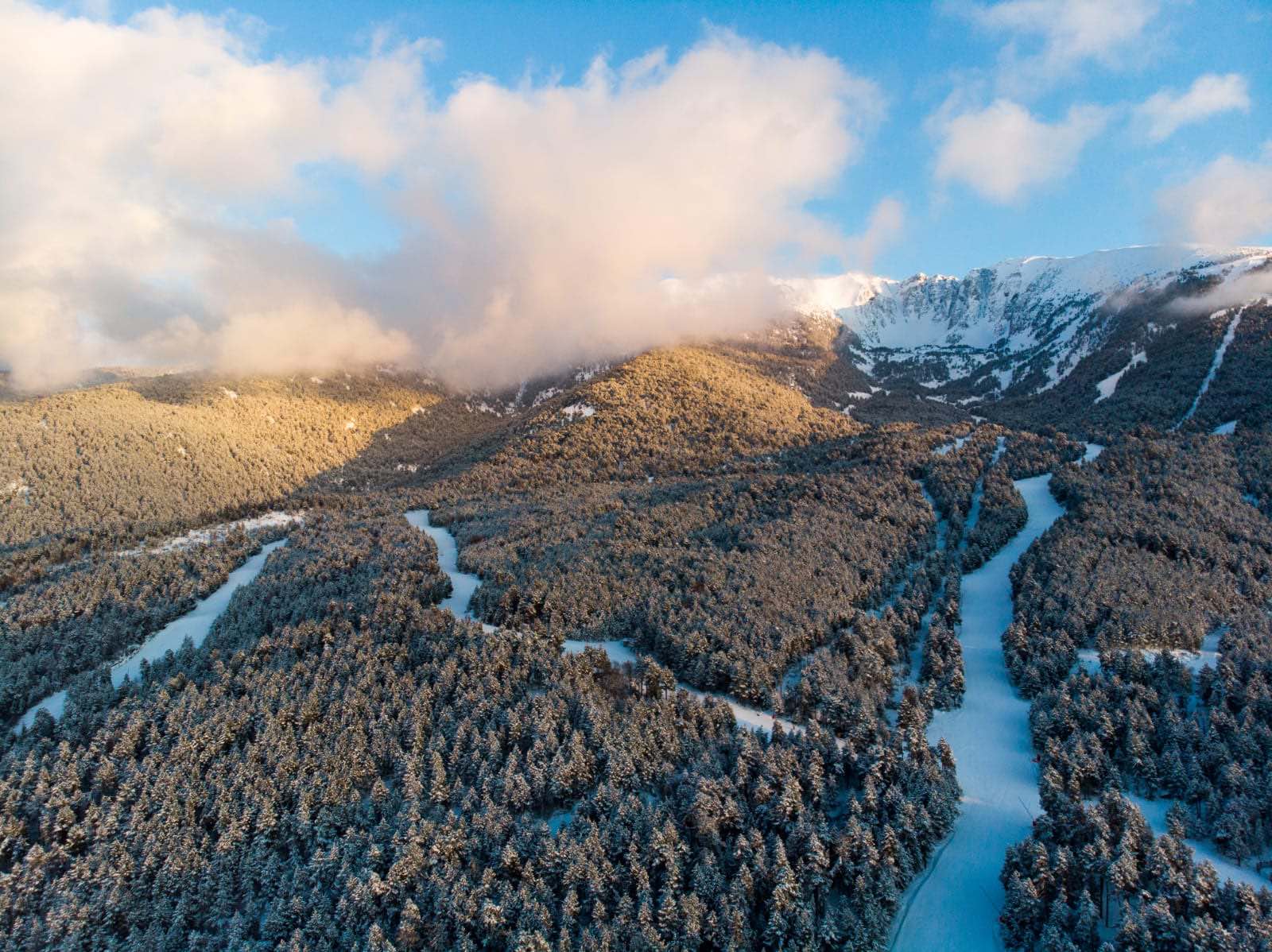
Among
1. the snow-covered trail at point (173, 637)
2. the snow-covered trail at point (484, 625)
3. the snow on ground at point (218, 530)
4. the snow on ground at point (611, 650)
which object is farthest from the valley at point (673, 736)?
the snow on ground at point (218, 530)

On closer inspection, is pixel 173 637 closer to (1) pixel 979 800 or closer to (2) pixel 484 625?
(2) pixel 484 625

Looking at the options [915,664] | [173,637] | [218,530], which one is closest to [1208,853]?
[915,664]

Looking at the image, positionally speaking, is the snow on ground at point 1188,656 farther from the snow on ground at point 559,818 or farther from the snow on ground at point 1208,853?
A: the snow on ground at point 559,818

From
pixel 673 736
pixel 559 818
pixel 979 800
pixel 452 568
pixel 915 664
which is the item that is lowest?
pixel 915 664

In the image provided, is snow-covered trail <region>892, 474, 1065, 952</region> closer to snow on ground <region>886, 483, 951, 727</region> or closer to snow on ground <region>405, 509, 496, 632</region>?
snow on ground <region>886, 483, 951, 727</region>

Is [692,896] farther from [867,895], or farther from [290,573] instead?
[290,573]

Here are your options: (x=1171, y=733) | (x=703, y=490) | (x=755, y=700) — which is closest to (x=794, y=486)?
(x=703, y=490)
